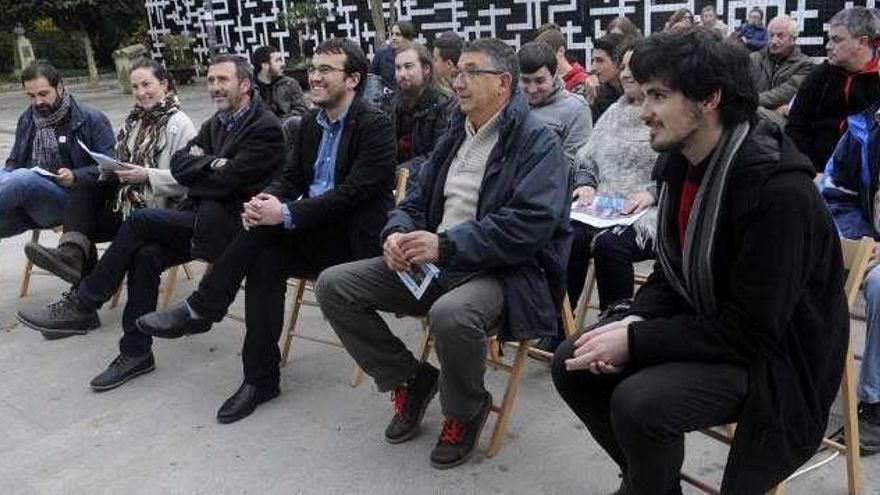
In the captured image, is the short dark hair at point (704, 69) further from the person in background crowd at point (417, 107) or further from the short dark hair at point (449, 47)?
the short dark hair at point (449, 47)

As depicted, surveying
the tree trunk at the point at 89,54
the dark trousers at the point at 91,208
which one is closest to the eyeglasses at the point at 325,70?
the dark trousers at the point at 91,208

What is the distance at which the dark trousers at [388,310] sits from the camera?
270 cm

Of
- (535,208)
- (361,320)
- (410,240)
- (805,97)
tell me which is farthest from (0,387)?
(805,97)

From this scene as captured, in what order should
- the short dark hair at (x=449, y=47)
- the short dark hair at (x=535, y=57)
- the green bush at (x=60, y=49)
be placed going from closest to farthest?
1. the short dark hair at (x=535, y=57)
2. the short dark hair at (x=449, y=47)
3. the green bush at (x=60, y=49)

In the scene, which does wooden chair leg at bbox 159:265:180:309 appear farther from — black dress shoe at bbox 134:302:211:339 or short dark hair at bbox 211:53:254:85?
short dark hair at bbox 211:53:254:85

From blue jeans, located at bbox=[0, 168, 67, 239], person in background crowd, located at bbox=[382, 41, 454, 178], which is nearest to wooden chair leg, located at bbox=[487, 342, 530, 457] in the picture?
person in background crowd, located at bbox=[382, 41, 454, 178]

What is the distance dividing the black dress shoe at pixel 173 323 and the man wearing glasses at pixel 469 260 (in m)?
0.73

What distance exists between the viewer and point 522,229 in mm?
2645

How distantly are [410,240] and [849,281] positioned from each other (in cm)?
136

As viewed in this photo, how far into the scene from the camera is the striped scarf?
4.22 metres

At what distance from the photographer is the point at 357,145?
3441 millimetres

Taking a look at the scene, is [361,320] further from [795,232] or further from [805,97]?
[805,97]

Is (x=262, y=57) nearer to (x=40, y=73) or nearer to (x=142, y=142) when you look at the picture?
(x=40, y=73)

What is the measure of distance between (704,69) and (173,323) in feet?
7.79
